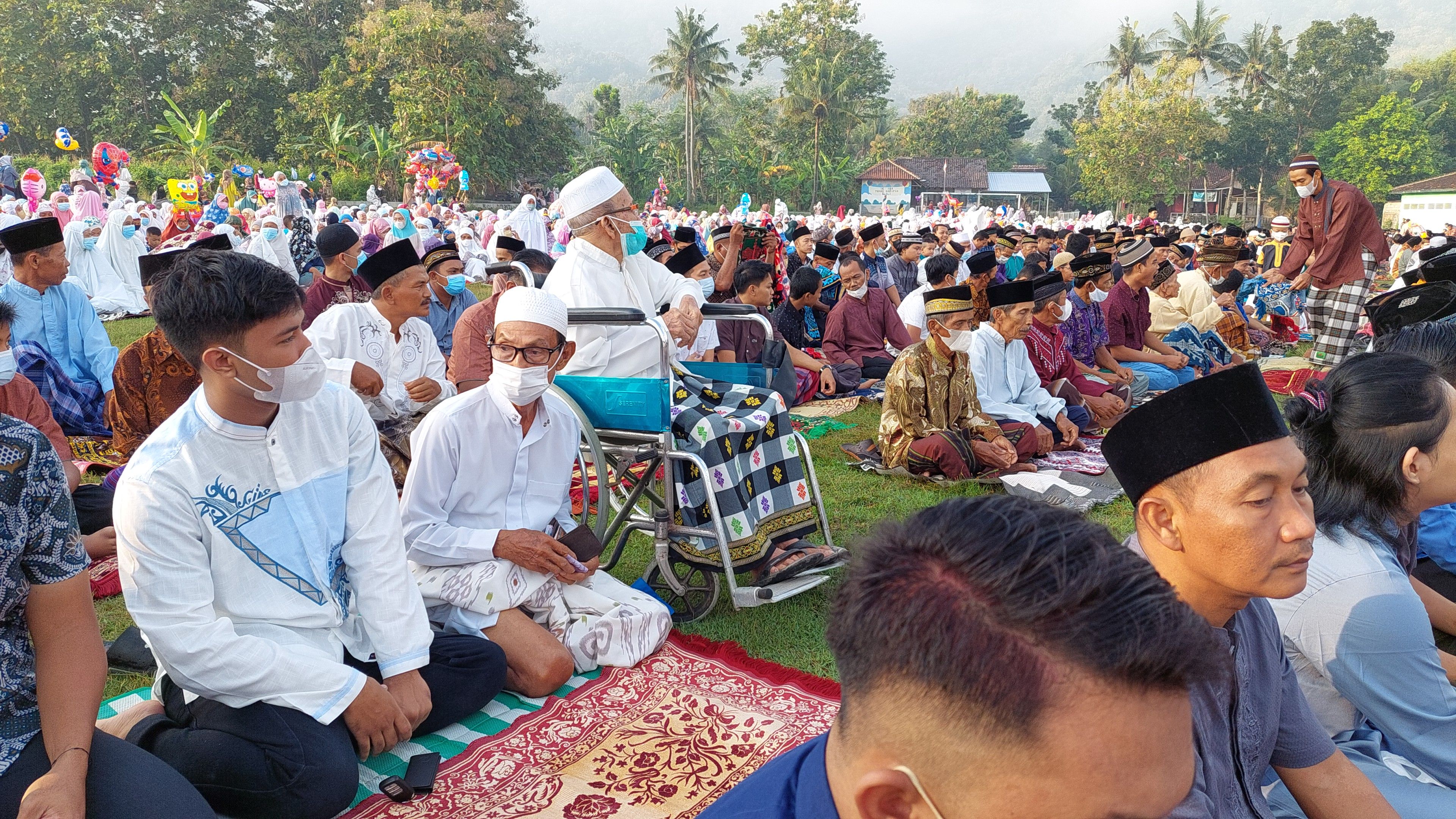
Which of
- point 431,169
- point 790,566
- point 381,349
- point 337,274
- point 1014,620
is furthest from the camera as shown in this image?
point 431,169

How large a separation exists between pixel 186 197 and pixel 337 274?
14100 millimetres

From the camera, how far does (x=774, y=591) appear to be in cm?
349

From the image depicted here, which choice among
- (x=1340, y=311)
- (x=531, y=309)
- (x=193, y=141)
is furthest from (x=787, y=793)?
(x=193, y=141)

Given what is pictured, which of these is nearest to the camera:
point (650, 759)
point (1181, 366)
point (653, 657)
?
point (650, 759)

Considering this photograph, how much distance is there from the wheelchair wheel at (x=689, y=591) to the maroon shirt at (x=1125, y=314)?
5382mm

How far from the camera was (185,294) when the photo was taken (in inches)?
87.4

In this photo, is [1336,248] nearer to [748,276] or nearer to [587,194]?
[748,276]

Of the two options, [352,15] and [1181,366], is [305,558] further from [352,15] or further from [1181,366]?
[352,15]

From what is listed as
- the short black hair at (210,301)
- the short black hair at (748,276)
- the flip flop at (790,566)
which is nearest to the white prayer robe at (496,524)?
the flip flop at (790,566)

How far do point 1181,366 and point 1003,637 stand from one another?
8330 millimetres

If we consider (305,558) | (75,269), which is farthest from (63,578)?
(75,269)

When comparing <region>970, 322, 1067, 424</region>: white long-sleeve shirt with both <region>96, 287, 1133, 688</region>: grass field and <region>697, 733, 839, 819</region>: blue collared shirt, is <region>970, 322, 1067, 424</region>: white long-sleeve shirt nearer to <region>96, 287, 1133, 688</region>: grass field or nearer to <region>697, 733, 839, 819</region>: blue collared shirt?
<region>96, 287, 1133, 688</region>: grass field

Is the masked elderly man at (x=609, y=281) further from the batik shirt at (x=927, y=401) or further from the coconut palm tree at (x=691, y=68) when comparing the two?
the coconut palm tree at (x=691, y=68)

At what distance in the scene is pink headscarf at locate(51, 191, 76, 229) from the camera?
46.1 ft
